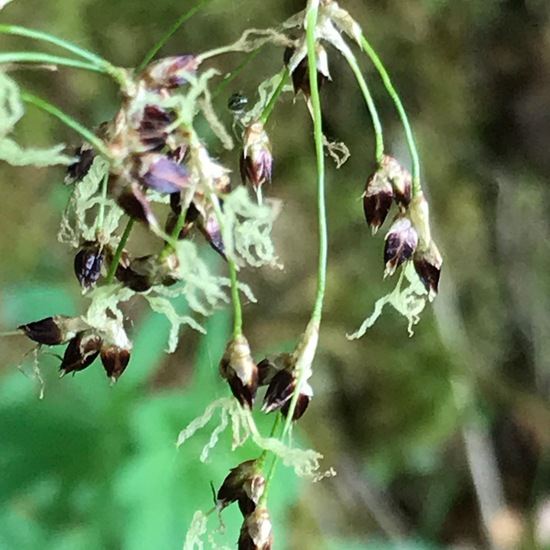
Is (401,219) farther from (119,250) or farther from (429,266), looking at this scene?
(119,250)

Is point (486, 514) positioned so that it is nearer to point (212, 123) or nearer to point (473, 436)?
point (473, 436)

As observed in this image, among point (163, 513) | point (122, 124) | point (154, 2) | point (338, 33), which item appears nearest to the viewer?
point (122, 124)

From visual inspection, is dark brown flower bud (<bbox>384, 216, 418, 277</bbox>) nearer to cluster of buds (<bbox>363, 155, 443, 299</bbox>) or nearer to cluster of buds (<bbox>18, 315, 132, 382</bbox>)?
cluster of buds (<bbox>363, 155, 443, 299</bbox>)

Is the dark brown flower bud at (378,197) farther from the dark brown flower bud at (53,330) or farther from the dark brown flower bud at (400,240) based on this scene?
the dark brown flower bud at (53,330)

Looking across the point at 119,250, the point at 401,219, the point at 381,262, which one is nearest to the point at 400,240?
the point at 401,219

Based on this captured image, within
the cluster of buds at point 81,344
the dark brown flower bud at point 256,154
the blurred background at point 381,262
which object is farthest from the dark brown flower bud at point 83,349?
the blurred background at point 381,262

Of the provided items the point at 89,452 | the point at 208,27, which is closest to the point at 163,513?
the point at 89,452

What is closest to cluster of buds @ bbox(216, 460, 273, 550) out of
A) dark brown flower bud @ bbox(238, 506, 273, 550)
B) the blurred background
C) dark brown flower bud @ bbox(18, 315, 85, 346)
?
dark brown flower bud @ bbox(238, 506, 273, 550)
